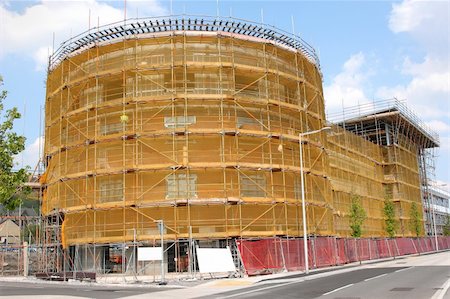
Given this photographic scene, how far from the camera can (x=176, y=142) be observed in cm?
3438

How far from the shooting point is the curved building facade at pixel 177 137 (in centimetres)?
3347

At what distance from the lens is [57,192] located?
123 feet

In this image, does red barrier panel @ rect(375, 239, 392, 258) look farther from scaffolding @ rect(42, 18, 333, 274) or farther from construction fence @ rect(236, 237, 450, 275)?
scaffolding @ rect(42, 18, 333, 274)

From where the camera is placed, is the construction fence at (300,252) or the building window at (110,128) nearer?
the construction fence at (300,252)

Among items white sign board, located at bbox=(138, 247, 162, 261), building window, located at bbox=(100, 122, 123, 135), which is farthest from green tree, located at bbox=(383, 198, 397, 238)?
white sign board, located at bbox=(138, 247, 162, 261)

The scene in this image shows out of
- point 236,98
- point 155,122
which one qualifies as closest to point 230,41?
point 236,98

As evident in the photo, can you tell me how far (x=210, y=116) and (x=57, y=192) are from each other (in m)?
13.3

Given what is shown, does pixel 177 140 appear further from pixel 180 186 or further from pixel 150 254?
pixel 150 254

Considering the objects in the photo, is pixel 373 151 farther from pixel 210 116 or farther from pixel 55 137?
pixel 55 137

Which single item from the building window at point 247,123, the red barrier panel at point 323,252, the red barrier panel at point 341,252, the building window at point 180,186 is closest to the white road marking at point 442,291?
the red barrier panel at point 323,252

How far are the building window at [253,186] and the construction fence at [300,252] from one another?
393 centimetres

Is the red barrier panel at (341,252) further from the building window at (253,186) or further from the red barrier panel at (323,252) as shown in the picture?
the building window at (253,186)

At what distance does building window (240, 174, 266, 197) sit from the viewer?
35.0 metres

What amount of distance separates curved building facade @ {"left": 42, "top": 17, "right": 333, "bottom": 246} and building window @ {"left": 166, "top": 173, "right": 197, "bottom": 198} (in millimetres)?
79
